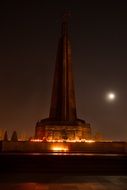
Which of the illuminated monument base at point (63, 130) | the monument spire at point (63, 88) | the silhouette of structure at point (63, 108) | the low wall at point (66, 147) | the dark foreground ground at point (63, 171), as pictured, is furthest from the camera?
the monument spire at point (63, 88)

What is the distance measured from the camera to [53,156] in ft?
34.5

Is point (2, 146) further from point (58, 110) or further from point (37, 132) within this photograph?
point (58, 110)

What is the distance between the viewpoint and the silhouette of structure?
66.3ft

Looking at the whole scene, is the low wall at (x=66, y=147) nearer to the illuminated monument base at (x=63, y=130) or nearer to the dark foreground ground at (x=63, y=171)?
the illuminated monument base at (x=63, y=130)

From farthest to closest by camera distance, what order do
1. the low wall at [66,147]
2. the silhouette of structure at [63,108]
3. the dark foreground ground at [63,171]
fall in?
the silhouette of structure at [63,108] → the low wall at [66,147] → the dark foreground ground at [63,171]

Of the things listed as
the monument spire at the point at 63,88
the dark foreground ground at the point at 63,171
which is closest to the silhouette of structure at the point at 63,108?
the monument spire at the point at 63,88

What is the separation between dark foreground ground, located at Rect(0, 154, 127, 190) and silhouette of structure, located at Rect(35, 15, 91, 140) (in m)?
9.60

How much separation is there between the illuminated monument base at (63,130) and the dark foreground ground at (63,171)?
952 cm

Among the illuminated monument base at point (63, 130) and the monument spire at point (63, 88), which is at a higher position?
the monument spire at point (63, 88)

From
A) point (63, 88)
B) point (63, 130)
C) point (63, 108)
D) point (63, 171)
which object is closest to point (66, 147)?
point (63, 130)

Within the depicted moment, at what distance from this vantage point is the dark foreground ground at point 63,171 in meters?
7.84

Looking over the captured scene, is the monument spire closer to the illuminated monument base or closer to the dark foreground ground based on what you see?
the illuminated monument base

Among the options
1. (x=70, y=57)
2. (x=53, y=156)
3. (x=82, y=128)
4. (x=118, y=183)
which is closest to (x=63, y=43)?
(x=70, y=57)

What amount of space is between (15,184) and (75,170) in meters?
3.14
